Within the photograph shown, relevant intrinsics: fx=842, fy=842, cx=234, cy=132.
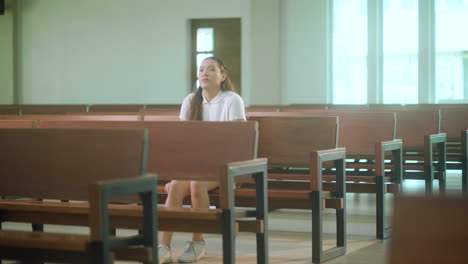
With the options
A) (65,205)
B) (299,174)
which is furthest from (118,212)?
(299,174)

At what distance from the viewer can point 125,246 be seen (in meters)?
3.18

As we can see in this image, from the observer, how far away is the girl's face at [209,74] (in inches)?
196

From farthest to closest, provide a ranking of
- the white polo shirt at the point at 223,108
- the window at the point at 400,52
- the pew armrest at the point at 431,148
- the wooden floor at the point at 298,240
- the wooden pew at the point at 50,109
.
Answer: the window at the point at 400,52 < the wooden pew at the point at 50,109 < the pew armrest at the point at 431,148 < the white polo shirt at the point at 223,108 < the wooden floor at the point at 298,240

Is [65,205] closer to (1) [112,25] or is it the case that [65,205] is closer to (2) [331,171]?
(2) [331,171]

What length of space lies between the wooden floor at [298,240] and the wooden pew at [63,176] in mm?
744

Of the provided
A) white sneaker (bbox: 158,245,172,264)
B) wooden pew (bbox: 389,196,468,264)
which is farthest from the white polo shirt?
wooden pew (bbox: 389,196,468,264)

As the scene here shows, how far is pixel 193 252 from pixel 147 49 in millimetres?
10973

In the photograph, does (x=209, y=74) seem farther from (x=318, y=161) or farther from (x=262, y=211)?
(x=262, y=211)

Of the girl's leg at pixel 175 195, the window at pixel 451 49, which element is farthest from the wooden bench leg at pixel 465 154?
the window at pixel 451 49

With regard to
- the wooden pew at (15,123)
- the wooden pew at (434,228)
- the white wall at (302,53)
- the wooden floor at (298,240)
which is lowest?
the wooden floor at (298,240)

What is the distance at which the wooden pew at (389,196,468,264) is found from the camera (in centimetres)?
158

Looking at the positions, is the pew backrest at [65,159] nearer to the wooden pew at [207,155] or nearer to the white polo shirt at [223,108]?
the wooden pew at [207,155]

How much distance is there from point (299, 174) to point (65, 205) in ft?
6.73

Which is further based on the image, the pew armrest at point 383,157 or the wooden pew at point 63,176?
the pew armrest at point 383,157
